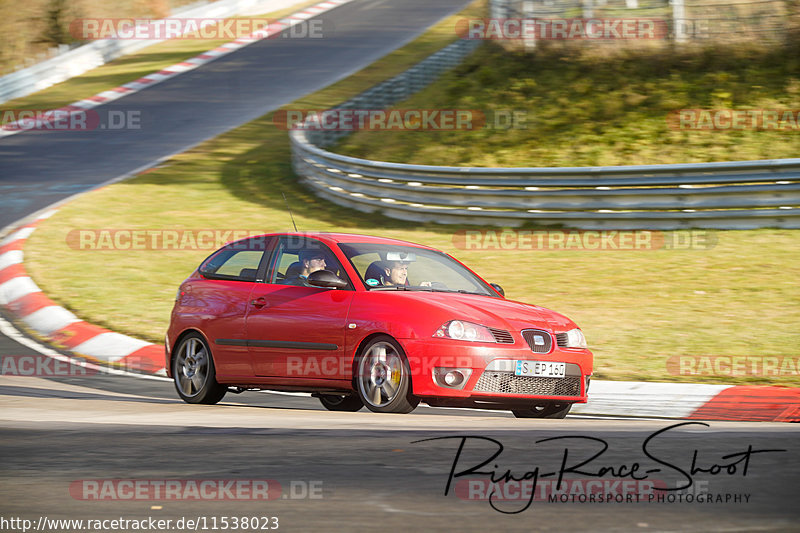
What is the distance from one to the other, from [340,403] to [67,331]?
441 cm

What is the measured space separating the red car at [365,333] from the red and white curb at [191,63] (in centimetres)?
1767

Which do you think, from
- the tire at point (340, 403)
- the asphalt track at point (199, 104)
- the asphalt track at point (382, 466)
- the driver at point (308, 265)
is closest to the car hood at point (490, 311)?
the asphalt track at point (382, 466)

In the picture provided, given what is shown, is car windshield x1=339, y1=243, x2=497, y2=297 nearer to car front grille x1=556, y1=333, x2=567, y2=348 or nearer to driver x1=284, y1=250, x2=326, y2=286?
driver x1=284, y1=250, x2=326, y2=286

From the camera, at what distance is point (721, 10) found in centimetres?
1850

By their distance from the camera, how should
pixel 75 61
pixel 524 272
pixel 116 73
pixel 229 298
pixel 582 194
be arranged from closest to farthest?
pixel 229 298
pixel 524 272
pixel 582 194
pixel 116 73
pixel 75 61

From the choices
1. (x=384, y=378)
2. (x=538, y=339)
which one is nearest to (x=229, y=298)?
(x=384, y=378)

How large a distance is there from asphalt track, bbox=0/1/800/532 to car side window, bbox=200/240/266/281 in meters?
1.07

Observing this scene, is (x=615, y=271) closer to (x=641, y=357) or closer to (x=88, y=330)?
(x=641, y=357)

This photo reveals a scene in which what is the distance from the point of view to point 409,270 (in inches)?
331

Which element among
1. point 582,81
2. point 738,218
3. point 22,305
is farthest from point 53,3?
point 738,218

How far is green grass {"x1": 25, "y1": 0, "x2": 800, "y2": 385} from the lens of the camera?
9.99 m

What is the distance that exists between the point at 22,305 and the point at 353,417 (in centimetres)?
701

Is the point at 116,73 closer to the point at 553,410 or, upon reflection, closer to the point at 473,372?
the point at 553,410

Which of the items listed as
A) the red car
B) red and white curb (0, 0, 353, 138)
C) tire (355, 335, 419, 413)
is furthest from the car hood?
red and white curb (0, 0, 353, 138)
